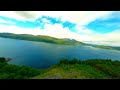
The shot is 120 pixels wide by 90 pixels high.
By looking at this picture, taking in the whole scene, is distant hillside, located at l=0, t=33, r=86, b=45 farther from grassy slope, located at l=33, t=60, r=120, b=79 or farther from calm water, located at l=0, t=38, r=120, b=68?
grassy slope, located at l=33, t=60, r=120, b=79

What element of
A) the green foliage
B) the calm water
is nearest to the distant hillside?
the calm water

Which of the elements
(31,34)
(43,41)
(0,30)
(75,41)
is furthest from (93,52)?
(0,30)

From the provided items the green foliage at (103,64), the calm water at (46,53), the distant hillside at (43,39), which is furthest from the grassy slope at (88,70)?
the distant hillside at (43,39)

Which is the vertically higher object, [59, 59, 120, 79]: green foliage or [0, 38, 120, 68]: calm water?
[0, 38, 120, 68]: calm water

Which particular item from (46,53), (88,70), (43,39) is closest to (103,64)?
(88,70)
